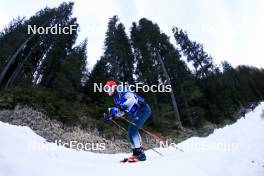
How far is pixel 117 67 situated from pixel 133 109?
24.5 m

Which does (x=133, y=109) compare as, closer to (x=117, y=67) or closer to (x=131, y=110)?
(x=131, y=110)

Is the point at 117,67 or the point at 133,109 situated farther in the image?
the point at 117,67

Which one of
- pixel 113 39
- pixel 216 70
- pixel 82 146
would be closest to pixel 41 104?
pixel 82 146

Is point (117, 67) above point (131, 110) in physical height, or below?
above

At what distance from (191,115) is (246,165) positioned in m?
28.7

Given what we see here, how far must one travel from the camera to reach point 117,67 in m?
31.0

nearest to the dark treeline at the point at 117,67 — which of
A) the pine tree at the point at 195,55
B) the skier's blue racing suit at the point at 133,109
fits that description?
the pine tree at the point at 195,55

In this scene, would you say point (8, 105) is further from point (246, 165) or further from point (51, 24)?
point (51, 24)

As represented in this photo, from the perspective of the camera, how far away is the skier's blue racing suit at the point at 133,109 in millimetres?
6582

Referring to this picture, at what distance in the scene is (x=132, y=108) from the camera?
22.0ft

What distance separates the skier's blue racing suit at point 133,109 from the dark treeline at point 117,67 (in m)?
18.3

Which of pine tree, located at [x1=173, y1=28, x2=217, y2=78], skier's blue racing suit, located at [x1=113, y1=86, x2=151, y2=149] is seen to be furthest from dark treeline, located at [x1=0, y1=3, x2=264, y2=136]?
skier's blue racing suit, located at [x1=113, y1=86, x2=151, y2=149]

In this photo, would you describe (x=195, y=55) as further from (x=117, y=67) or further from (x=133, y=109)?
(x=133, y=109)

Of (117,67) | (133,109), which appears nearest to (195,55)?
(117,67)
